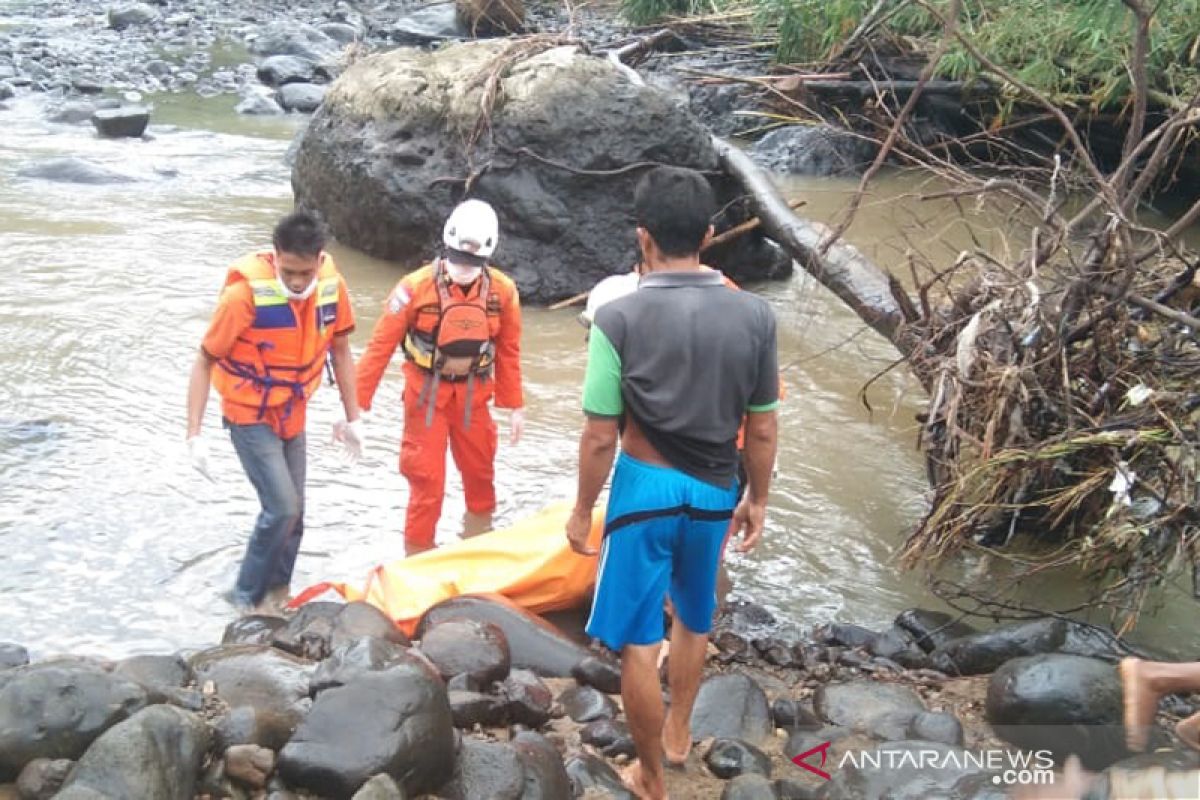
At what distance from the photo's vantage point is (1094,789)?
10.6ft

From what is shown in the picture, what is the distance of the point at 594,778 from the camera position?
12.7 ft

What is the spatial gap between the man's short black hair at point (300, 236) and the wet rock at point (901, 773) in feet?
8.80

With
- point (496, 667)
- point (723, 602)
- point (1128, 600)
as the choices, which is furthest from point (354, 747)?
point (1128, 600)

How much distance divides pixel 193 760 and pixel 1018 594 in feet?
13.2

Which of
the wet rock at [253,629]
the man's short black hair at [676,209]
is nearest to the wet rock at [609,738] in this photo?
the wet rock at [253,629]

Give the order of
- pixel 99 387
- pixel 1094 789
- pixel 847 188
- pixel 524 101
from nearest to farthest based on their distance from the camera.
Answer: pixel 1094 789 < pixel 99 387 < pixel 524 101 < pixel 847 188

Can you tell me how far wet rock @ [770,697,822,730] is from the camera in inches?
177

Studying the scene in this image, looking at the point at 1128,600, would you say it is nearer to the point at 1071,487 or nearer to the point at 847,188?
the point at 1071,487

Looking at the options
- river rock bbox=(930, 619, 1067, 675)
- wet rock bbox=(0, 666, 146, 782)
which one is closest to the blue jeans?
wet rock bbox=(0, 666, 146, 782)

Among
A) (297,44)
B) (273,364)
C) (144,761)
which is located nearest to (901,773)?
(144,761)

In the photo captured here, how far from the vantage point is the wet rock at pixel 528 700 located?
4.21 m

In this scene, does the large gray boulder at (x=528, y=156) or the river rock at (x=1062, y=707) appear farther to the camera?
the large gray boulder at (x=528, y=156)

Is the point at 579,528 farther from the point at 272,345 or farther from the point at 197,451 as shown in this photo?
the point at 197,451

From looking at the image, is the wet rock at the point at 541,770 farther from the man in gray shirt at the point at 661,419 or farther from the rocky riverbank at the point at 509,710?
the man in gray shirt at the point at 661,419
